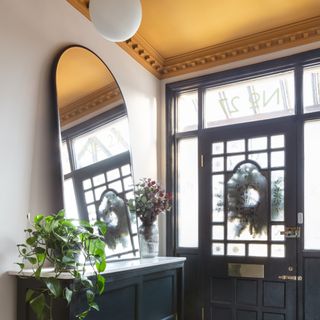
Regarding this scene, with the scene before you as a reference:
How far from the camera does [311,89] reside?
129 inches

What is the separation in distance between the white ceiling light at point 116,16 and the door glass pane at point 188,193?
6.09 feet

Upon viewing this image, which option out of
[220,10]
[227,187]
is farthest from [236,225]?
[220,10]

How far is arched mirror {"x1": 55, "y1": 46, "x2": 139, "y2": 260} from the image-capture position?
2568 millimetres

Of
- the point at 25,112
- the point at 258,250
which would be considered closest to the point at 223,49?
the point at 258,250

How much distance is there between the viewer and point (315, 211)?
315 centimetres

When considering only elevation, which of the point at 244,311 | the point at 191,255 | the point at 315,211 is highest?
the point at 315,211

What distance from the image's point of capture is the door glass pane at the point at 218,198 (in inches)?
139

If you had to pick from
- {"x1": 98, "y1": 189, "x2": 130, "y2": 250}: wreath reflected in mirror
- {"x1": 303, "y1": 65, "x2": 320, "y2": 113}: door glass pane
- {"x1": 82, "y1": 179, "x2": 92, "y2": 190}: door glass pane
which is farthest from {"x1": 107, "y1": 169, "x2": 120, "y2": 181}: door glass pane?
{"x1": 303, "y1": 65, "x2": 320, "y2": 113}: door glass pane

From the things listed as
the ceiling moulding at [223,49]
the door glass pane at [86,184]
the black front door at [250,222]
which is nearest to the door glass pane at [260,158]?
the black front door at [250,222]

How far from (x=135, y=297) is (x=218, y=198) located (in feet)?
4.62

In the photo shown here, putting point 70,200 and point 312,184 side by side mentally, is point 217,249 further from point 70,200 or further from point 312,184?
point 70,200

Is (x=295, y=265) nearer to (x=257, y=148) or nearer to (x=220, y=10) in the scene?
(x=257, y=148)

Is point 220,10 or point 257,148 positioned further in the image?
point 257,148

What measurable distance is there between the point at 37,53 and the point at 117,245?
1.54 m
